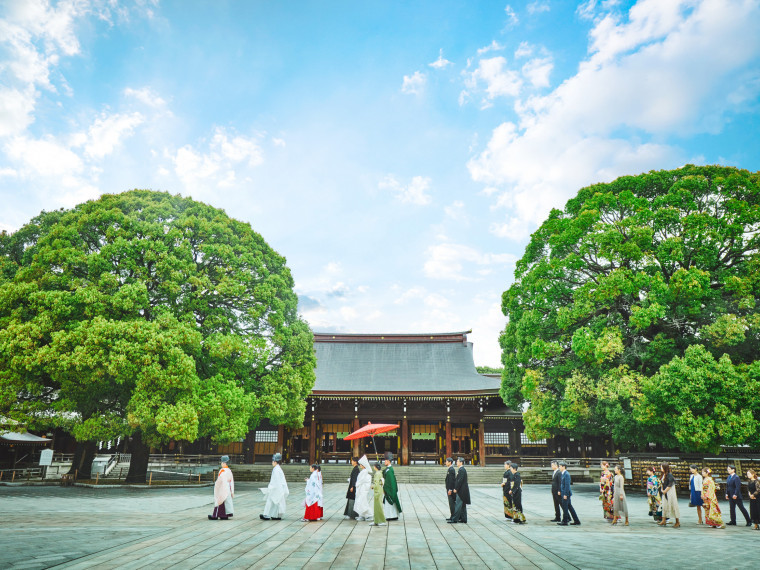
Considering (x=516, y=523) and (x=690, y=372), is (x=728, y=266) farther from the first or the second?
(x=516, y=523)

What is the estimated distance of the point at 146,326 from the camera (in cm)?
1448

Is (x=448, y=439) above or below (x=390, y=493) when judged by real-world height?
above

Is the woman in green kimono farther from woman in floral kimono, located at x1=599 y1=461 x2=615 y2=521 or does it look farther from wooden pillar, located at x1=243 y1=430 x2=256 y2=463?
wooden pillar, located at x1=243 y1=430 x2=256 y2=463

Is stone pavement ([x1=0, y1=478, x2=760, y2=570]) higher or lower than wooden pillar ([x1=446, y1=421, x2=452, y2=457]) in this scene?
lower

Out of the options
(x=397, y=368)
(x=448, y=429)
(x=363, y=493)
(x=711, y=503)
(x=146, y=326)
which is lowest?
(x=711, y=503)

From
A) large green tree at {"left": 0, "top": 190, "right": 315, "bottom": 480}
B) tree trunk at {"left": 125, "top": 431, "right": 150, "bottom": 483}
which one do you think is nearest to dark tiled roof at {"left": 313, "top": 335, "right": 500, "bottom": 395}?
large green tree at {"left": 0, "top": 190, "right": 315, "bottom": 480}

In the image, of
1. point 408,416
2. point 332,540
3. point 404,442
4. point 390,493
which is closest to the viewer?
point 332,540

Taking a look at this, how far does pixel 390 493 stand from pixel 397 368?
69.5ft

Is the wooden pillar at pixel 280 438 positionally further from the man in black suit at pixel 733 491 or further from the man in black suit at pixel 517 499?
the man in black suit at pixel 733 491

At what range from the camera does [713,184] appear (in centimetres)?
1673

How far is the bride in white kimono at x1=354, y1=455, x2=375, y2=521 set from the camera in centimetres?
1035

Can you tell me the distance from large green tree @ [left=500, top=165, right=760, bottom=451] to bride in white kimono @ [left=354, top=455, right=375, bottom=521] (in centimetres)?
932

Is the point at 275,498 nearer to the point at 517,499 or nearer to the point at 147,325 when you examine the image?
the point at 517,499

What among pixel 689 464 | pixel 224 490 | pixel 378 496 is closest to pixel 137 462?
pixel 224 490
